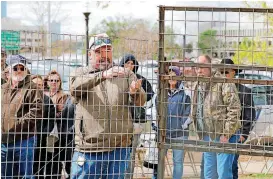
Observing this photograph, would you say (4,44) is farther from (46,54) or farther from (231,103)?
(231,103)

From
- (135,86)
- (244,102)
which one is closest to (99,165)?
(135,86)

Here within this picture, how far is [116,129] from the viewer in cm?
516

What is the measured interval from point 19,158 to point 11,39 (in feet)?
4.04

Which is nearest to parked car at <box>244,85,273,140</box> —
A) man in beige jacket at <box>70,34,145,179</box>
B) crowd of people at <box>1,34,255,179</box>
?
crowd of people at <box>1,34,255,179</box>

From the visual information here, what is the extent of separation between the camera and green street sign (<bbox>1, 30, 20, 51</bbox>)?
495 cm

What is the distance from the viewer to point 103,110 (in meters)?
5.13

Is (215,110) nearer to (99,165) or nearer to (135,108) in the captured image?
(135,108)

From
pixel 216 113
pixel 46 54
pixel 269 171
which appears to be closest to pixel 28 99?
pixel 46 54

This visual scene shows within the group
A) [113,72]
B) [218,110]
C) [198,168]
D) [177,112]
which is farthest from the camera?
[198,168]

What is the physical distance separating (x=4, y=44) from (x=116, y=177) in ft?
4.99

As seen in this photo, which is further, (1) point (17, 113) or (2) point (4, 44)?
(1) point (17, 113)

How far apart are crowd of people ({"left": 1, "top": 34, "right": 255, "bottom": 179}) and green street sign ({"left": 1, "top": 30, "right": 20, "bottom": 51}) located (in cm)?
20

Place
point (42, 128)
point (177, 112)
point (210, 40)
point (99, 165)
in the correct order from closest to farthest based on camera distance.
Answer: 1. point (177, 112)
2. point (99, 165)
3. point (42, 128)
4. point (210, 40)

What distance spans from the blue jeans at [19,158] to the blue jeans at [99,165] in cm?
47
